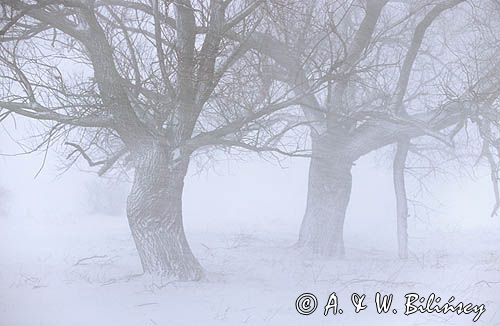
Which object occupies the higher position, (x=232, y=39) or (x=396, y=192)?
(x=232, y=39)

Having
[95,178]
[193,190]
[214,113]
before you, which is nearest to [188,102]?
[214,113]

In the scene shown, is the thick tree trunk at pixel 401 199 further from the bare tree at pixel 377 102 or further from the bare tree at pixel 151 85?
the bare tree at pixel 151 85

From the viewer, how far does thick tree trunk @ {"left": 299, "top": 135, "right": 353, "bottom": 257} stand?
7812mm

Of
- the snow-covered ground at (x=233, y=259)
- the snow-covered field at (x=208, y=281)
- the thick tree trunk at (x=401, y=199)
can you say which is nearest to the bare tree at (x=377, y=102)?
the thick tree trunk at (x=401, y=199)

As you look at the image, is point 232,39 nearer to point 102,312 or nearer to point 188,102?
point 188,102

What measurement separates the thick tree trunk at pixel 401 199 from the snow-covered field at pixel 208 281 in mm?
452

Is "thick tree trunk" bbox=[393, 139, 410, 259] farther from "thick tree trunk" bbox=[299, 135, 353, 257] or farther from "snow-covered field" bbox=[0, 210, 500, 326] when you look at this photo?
"thick tree trunk" bbox=[299, 135, 353, 257]

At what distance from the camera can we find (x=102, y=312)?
482cm

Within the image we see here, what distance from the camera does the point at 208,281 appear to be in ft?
19.4

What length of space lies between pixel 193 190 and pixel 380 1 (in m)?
3.52

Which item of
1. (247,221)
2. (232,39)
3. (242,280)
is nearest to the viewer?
(232,39)

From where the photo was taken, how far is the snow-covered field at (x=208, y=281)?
16.0 feet

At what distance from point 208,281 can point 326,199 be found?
2692 mm

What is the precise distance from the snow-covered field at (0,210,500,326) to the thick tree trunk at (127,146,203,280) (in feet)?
0.74
